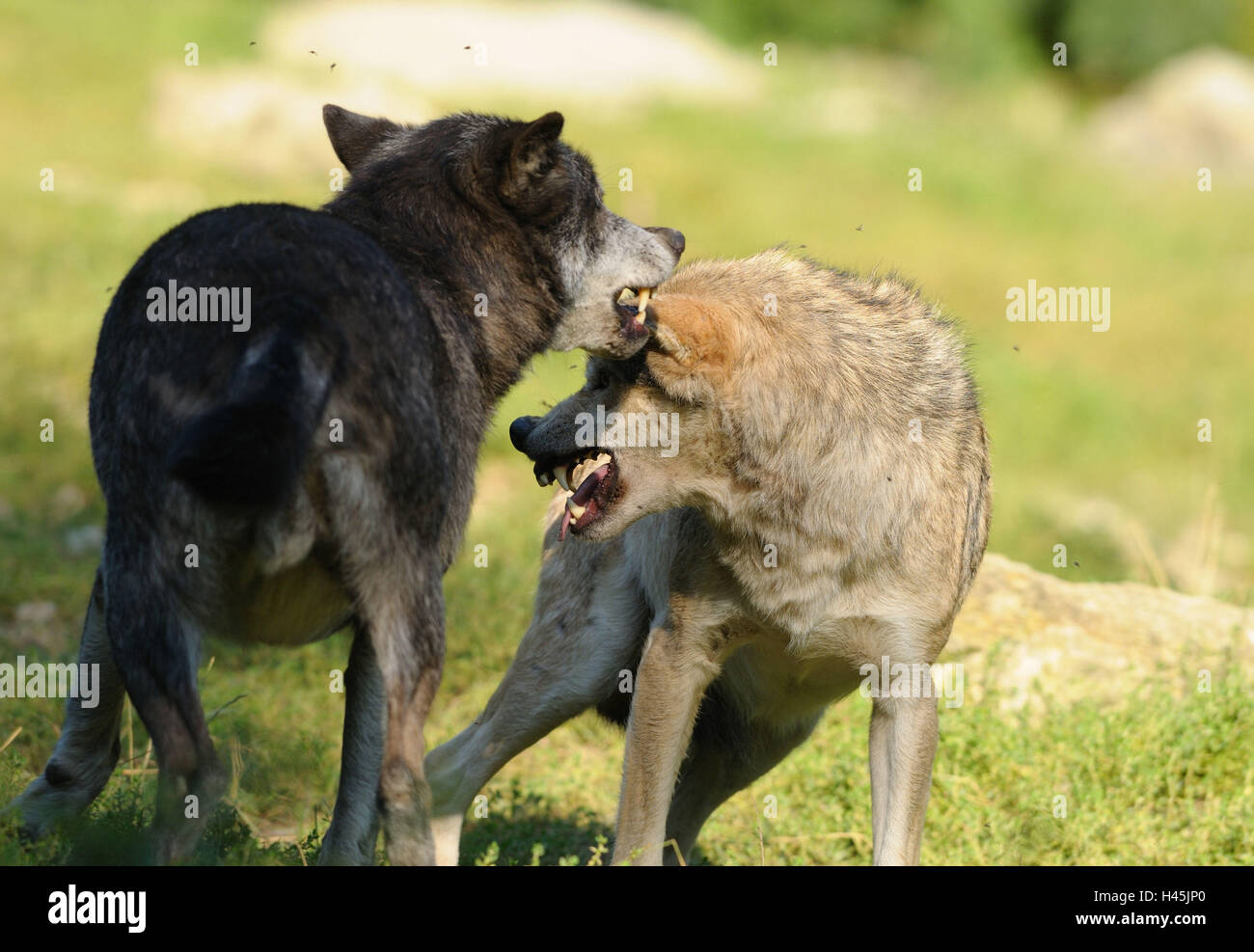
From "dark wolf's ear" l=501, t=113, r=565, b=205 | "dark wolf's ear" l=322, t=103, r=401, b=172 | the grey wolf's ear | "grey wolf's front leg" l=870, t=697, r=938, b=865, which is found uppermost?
"dark wolf's ear" l=322, t=103, r=401, b=172

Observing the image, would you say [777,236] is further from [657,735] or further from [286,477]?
[286,477]

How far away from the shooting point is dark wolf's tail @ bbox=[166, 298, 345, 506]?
3447mm

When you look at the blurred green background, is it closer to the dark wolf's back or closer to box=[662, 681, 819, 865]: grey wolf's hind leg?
box=[662, 681, 819, 865]: grey wolf's hind leg

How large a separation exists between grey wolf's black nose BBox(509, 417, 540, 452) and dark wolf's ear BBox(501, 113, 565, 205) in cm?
79

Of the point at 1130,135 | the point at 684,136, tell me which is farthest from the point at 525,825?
the point at 1130,135

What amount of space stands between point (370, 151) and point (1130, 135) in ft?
75.5

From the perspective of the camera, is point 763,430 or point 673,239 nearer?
point 763,430

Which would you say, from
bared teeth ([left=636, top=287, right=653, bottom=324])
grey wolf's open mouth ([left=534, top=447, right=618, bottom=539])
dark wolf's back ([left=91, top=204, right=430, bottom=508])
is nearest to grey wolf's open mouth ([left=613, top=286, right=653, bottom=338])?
bared teeth ([left=636, top=287, right=653, bottom=324])

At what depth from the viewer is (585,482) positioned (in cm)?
507

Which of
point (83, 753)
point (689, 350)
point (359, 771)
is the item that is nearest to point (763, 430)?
point (689, 350)

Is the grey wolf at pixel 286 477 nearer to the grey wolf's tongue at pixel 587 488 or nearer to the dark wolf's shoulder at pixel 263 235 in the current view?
the dark wolf's shoulder at pixel 263 235

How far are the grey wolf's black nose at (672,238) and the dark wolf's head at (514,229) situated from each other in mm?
75

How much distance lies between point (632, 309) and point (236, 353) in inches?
63.3

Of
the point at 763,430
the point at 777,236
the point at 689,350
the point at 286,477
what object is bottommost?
the point at 286,477
